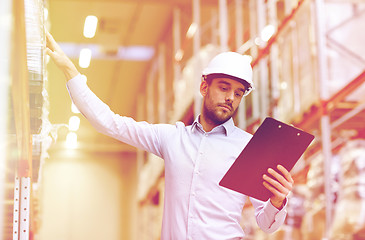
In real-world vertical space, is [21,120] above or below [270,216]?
above

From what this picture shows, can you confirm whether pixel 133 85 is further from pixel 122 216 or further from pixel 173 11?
pixel 122 216

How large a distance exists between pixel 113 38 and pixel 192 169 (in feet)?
46.1

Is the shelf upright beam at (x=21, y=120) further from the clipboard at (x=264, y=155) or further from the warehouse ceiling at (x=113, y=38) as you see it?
the warehouse ceiling at (x=113, y=38)

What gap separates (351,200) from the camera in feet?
20.1

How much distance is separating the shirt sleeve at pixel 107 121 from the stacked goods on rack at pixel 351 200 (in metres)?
3.49

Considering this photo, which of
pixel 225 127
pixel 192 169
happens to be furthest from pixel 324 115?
pixel 192 169

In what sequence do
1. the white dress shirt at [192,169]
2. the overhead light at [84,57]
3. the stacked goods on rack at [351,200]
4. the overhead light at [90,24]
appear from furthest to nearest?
the overhead light at [84,57] → the overhead light at [90,24] → the stacked goods on rack at [351,200] → the white dress shirt at [192,169]

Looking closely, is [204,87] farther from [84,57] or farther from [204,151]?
[84,57]

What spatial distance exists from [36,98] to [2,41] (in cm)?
120

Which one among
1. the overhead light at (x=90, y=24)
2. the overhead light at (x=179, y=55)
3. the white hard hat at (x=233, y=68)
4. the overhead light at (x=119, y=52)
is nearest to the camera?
the white hard hat at (x=233, y=68)

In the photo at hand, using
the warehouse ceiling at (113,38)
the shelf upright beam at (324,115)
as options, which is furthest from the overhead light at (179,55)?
the shelf upright beam at (324,115)

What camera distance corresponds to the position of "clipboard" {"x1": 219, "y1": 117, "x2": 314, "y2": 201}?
281cm

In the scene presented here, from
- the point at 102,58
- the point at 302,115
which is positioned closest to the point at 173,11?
the point at 102,58

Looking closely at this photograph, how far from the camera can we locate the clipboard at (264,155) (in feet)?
9.23
